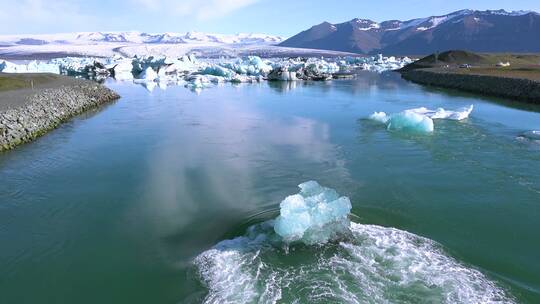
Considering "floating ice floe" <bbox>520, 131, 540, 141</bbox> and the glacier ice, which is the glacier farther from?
"floating ice floe" <bbox>520, 131, 540, 141</bbox>

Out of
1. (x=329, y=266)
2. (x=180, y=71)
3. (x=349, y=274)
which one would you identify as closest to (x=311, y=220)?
(x=329, y=266)

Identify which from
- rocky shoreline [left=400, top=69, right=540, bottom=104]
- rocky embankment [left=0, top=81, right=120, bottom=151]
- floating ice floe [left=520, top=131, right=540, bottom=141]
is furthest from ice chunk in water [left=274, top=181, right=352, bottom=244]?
rocky shoreline [left=400, top=69, right=540, bottom=104]

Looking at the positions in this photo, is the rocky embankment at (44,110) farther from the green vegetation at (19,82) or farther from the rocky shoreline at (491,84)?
the rocky shoreline at (491,84)

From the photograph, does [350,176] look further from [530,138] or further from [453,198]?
[530,138]

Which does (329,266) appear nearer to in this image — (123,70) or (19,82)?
(19,82)

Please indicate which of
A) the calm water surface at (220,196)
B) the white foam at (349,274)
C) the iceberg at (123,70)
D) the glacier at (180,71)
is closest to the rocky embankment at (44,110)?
the calm water surface at (220,196)
